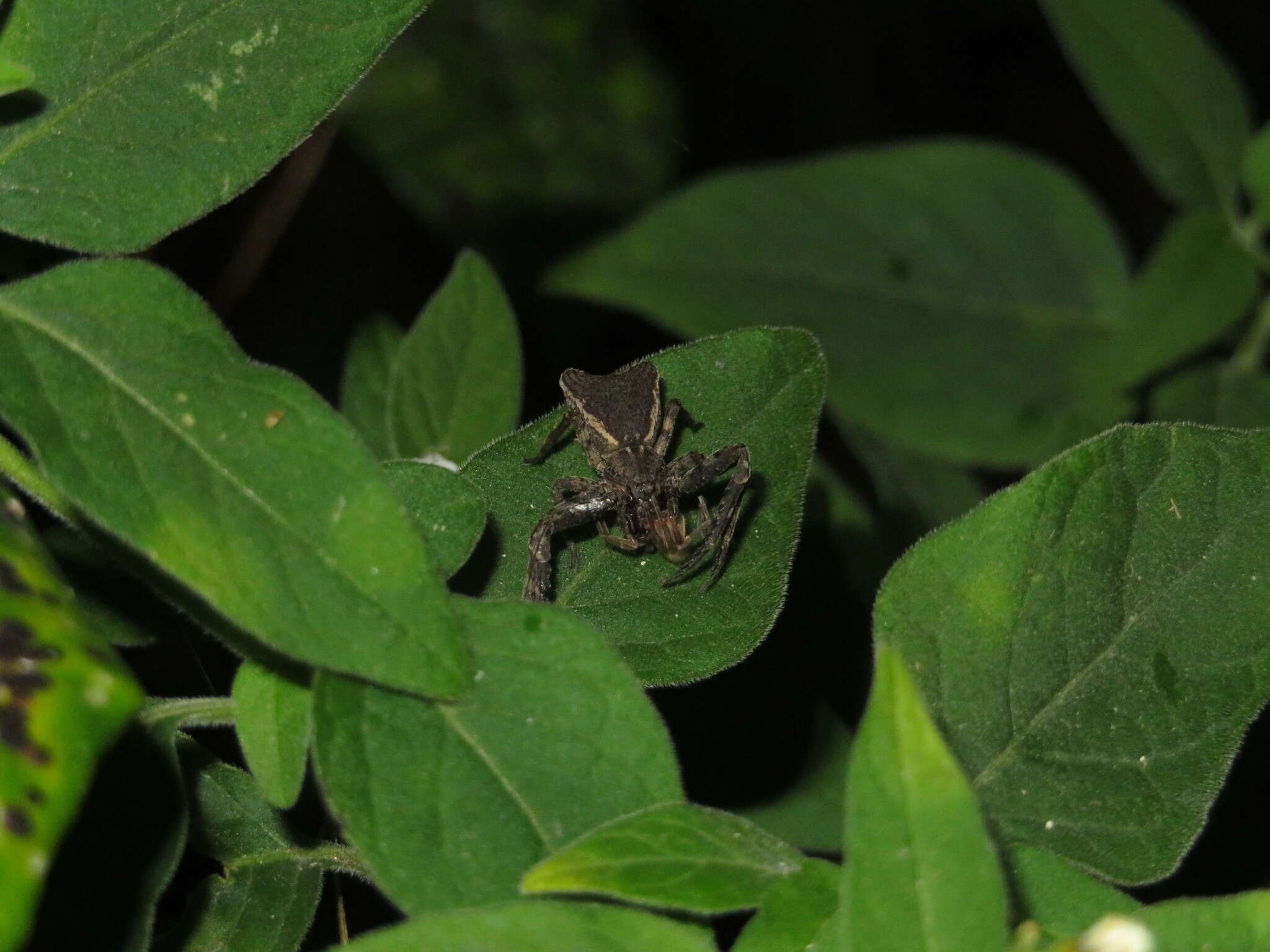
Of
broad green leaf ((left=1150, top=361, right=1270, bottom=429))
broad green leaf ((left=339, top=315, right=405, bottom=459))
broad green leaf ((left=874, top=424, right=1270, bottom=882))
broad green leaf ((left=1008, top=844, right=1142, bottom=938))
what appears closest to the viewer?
broad green leaf ((left=1008, top=844, right=1142, bottom=938))

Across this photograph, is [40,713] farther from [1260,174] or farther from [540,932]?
[1260,174]

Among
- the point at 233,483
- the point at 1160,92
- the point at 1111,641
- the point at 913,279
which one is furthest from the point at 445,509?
the point at 1160,92

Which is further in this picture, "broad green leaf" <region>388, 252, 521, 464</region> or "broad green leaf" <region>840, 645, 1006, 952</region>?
"broad green leaf" <region>388, 252, 521, 464</region>

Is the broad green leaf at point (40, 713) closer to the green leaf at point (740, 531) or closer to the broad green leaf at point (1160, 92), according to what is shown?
the green leaf at point (740, 531)

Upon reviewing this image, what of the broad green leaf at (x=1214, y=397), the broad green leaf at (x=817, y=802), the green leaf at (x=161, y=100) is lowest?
the broad green leaf at (x=1214, y=397)

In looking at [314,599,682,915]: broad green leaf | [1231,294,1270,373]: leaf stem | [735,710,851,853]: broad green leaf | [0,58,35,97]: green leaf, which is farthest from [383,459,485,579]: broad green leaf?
[1231,294,1270,373]: leaf stem

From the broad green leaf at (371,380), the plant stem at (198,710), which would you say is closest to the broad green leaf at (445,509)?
the plant stem at (198,710)

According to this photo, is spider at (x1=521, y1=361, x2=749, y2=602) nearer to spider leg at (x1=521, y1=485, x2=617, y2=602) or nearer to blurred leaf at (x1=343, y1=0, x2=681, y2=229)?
spider leg at (x1=521, y1=485, x2=617, y2=602)
